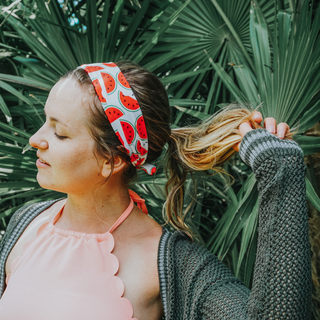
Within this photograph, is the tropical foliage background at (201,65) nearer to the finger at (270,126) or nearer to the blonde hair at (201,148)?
the blonde hair at (201,148)

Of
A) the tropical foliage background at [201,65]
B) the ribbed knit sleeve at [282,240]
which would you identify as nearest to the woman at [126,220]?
the ribbed knit sleeve at [282,240]

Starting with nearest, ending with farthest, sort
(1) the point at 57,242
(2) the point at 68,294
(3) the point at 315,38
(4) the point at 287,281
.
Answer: (4) the point at 287,281, (2) the point at 68,294, (1) the point at 57,242, (3) the point at 315,38

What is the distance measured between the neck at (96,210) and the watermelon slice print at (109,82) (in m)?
0.29

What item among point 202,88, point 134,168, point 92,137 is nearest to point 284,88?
point 134,168

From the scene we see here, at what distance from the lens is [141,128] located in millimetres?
998

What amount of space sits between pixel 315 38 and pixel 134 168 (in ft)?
2.49

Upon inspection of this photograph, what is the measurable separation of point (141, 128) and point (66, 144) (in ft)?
0.70

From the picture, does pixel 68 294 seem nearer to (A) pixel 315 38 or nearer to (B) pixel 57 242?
(B) pixel 57 242

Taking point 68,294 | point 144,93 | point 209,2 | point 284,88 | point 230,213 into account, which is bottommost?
point 230,213

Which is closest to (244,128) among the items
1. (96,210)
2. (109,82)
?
(109,82)

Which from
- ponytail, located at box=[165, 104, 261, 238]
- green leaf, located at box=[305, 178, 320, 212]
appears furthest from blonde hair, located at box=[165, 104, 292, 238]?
green leaf, located at box=[305, 178, 320, 212]

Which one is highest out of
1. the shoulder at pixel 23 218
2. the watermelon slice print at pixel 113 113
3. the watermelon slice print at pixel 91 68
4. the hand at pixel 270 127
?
the watermelon slice print at pixel 91 68

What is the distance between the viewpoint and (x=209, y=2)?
1.73m

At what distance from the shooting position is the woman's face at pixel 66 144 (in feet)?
3.06
